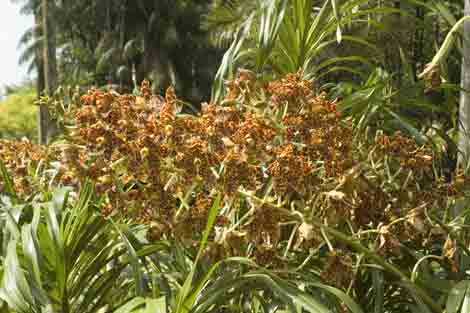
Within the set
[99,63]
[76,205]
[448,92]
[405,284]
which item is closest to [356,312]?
[405,284]

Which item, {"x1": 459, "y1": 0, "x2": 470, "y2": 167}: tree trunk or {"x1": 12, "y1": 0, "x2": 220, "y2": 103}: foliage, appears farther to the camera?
{"x1": 12, "y1": 0, "x2": 220, "y2": 103}: foliage

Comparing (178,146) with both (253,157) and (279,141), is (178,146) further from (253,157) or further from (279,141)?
(279,141)

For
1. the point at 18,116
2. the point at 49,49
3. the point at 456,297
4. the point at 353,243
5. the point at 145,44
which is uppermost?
the point at 353,243

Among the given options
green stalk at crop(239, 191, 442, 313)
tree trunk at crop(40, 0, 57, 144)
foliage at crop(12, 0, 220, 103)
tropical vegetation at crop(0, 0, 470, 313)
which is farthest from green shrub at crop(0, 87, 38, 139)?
green stalk at crop(239, 191, 442, 313)

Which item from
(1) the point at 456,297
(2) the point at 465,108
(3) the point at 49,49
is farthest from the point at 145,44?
(1) the point at 456,297

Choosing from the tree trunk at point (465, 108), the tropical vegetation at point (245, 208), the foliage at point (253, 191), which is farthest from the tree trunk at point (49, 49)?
the foliage at point (253, 191)

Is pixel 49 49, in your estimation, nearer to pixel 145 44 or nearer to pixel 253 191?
pixel 253 191

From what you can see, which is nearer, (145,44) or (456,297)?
(456,297)

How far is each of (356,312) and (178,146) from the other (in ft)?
1.46

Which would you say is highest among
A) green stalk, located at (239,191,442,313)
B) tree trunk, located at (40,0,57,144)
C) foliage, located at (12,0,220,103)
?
green stalk, located at (239,191,442,313)

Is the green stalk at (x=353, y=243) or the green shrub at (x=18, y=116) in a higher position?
the green stalk at (x=353, y=243)

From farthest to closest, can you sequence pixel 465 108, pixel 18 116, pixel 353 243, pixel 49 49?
1. pixel 18 116
2. pixel 49 49
3. pixel 465 108
4. pixel 353 243

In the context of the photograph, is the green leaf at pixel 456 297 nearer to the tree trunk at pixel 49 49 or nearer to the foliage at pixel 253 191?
the foliage at pixel 253 191

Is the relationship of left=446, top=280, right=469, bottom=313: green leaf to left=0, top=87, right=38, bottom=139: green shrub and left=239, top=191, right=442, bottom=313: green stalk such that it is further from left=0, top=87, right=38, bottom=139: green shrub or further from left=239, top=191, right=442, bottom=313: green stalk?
left=0, top=87, right=38, bottom=139: green shrub
